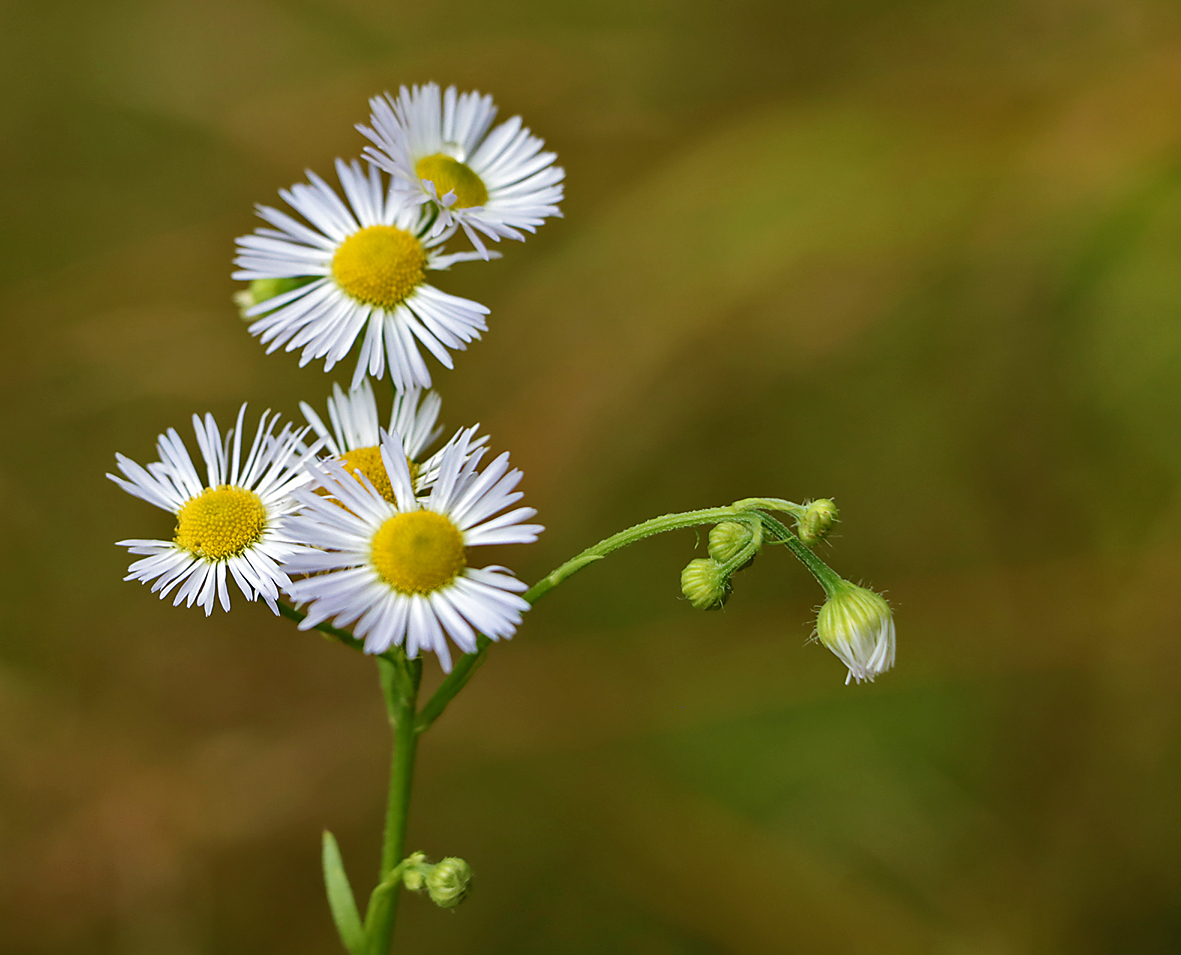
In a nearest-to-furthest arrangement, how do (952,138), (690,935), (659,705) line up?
(690,935), (659,705), (952,138)

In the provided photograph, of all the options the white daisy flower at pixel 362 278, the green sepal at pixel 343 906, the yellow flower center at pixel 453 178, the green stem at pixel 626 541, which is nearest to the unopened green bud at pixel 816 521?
the green stem at pixel 626 541

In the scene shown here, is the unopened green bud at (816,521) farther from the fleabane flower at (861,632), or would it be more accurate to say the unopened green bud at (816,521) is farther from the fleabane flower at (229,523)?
the fleabane flower at (229,523)

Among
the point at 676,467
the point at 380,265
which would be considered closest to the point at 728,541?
the point at 380,265

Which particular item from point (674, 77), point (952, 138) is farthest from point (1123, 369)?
point (674, 77)

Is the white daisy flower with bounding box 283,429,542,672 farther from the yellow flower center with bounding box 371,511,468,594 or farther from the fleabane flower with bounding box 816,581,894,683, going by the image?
the fleabane flower with bounding box 816,581,894,683

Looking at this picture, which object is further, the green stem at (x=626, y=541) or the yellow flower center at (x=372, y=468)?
the yellow flower center at (x=372, y=468)

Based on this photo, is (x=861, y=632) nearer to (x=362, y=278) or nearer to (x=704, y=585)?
(x=704, y=585)

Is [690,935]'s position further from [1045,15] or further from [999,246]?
[1045,15]
